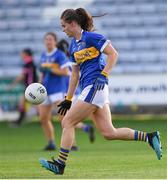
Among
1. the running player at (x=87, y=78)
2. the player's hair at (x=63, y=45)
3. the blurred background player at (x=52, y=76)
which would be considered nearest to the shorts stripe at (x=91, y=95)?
the running player at (x=87, y=78)

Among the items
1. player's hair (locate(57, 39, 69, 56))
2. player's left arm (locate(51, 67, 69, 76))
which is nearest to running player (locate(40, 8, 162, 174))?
player's left arm (locate(51, 67, 69, 76))

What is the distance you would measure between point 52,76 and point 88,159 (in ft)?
13.0

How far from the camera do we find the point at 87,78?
10.8 m

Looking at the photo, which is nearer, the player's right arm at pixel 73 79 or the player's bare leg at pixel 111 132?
the player's bare leg at pixel 111 132

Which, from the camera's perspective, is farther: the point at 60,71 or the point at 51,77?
the point at 51,77

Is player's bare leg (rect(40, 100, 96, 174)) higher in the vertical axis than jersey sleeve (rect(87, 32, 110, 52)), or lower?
lower

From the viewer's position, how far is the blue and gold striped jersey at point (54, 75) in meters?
16.8

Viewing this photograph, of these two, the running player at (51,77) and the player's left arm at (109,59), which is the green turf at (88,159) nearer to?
the running player at (51,77)

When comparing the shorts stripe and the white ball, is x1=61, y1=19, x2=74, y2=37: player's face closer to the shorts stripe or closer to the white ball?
the shorts stripe

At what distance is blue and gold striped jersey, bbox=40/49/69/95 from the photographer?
55.0ft

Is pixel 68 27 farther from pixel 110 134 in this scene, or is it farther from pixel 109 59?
pixel 110 134

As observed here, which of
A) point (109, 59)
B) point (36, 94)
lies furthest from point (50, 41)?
point (109, 59)

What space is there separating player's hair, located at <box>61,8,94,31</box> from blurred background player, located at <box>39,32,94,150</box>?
5.60 meters

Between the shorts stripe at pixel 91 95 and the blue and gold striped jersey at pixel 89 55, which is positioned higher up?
the blue and gold striped jersey at pixel 89 55
